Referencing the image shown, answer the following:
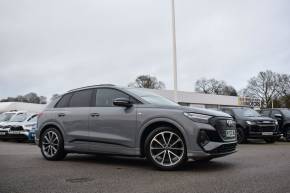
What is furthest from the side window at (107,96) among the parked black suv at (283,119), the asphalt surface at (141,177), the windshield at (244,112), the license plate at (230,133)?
the parked black suv at (283,119)

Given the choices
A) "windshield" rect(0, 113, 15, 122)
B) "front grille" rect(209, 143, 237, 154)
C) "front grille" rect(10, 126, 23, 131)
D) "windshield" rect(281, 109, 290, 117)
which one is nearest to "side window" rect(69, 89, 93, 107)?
"front grille" rect(209, 143, 237, 154)

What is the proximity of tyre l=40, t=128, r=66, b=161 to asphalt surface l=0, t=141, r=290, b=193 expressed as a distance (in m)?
0.43

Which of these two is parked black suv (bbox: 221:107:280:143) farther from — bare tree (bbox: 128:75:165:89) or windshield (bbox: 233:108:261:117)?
bare tree (bbox: 128:75:165:89)

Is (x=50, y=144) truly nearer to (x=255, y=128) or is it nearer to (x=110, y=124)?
(x=110, y=124)

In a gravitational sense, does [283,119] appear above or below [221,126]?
below

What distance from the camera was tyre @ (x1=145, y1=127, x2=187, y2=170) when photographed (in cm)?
686

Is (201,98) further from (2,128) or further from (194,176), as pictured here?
(194,176)

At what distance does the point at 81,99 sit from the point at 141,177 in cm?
313

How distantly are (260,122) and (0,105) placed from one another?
48634 mm

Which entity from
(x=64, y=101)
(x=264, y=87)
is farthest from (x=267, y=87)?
(x=64, y=101)

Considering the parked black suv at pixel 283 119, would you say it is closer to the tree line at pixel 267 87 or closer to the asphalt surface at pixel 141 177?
the asphalt surface at pixel 141 177

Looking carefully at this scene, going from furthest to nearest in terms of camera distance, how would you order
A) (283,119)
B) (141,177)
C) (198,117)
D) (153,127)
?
1. (283,119)
2. (153,127)
3. (198,117)
4. (141,177)

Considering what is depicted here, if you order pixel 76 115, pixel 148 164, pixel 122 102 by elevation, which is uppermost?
pixel 122 102

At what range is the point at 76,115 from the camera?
27.9ft
